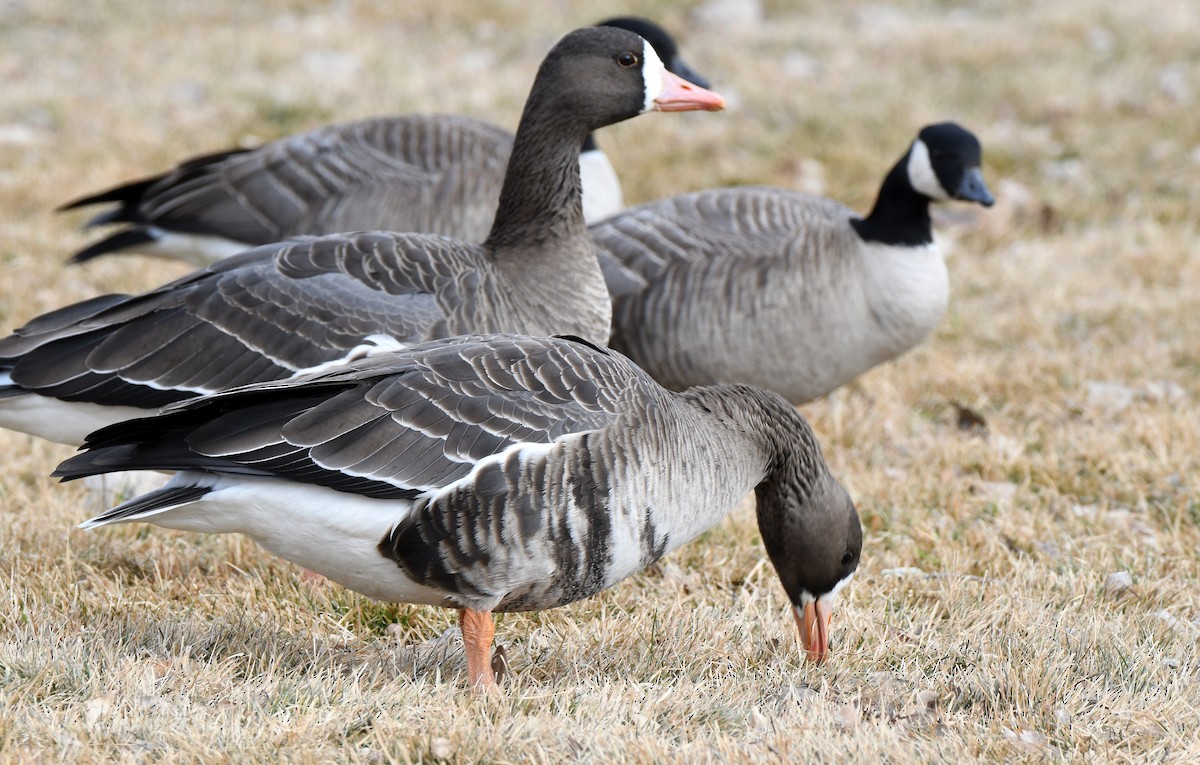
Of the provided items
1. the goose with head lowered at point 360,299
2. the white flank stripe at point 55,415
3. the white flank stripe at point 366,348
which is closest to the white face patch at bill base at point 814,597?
the goose with head lowered at point 360,299

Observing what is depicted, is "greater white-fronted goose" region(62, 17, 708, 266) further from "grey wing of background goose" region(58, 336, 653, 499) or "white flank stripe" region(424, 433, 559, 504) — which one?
"white flank stripe" region(424, 433, 559, 504)

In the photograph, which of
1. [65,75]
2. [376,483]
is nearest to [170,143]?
[65,75]

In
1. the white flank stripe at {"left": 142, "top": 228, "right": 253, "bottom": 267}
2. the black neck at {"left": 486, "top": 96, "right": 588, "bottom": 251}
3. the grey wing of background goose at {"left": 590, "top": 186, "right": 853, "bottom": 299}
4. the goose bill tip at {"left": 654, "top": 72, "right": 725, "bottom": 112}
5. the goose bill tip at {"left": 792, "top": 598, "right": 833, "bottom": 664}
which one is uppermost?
the goose bill tip at {"left": 654, "top": 72, "right": 725, "bottom": 112}

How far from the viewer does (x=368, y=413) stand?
375 cm

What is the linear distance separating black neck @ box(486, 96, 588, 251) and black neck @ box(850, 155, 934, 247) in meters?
1.84

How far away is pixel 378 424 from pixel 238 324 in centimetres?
139

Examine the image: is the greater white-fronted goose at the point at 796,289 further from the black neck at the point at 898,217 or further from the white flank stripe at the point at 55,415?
the white flank stripe at the point at 55,415

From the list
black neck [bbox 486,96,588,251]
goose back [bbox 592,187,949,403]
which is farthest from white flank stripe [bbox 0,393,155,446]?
goose back [bbox 592,187,949,403]

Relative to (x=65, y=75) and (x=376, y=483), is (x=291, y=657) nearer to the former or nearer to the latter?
(x=376, y=483)

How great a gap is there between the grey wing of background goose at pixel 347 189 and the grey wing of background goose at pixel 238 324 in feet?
6.89

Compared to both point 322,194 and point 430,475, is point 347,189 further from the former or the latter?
point 430,475

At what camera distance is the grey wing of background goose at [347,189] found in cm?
727

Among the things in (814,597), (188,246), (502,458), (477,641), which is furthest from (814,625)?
(188,246)

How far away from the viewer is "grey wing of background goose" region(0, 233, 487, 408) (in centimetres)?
471
